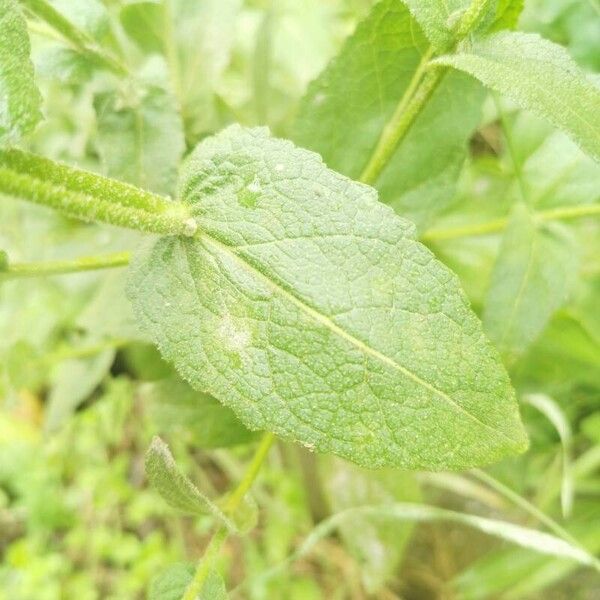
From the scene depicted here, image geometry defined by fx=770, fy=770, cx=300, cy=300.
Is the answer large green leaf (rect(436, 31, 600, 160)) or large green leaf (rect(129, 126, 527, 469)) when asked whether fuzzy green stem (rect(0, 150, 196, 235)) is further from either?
large green leaf (rect(436, 31, 600, 160))

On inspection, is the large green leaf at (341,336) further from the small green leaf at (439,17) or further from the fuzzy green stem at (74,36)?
the fuzzy green stem at (74,36)

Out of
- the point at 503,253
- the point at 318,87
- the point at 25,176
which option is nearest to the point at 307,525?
the point at 503,253

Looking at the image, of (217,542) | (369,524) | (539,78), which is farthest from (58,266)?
(369,524)

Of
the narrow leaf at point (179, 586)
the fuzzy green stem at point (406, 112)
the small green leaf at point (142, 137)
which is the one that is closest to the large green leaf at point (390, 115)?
the fuzzy green stem at point (406, 112)

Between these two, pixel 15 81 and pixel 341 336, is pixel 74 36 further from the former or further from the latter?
pixel 341 336

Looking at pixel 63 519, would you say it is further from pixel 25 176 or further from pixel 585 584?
pixel 25 176

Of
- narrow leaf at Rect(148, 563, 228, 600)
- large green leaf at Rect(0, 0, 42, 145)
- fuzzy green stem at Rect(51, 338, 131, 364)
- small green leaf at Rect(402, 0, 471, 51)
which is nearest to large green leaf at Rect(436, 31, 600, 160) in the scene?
small green leaf at Rect(402, 0, 471, 51)
